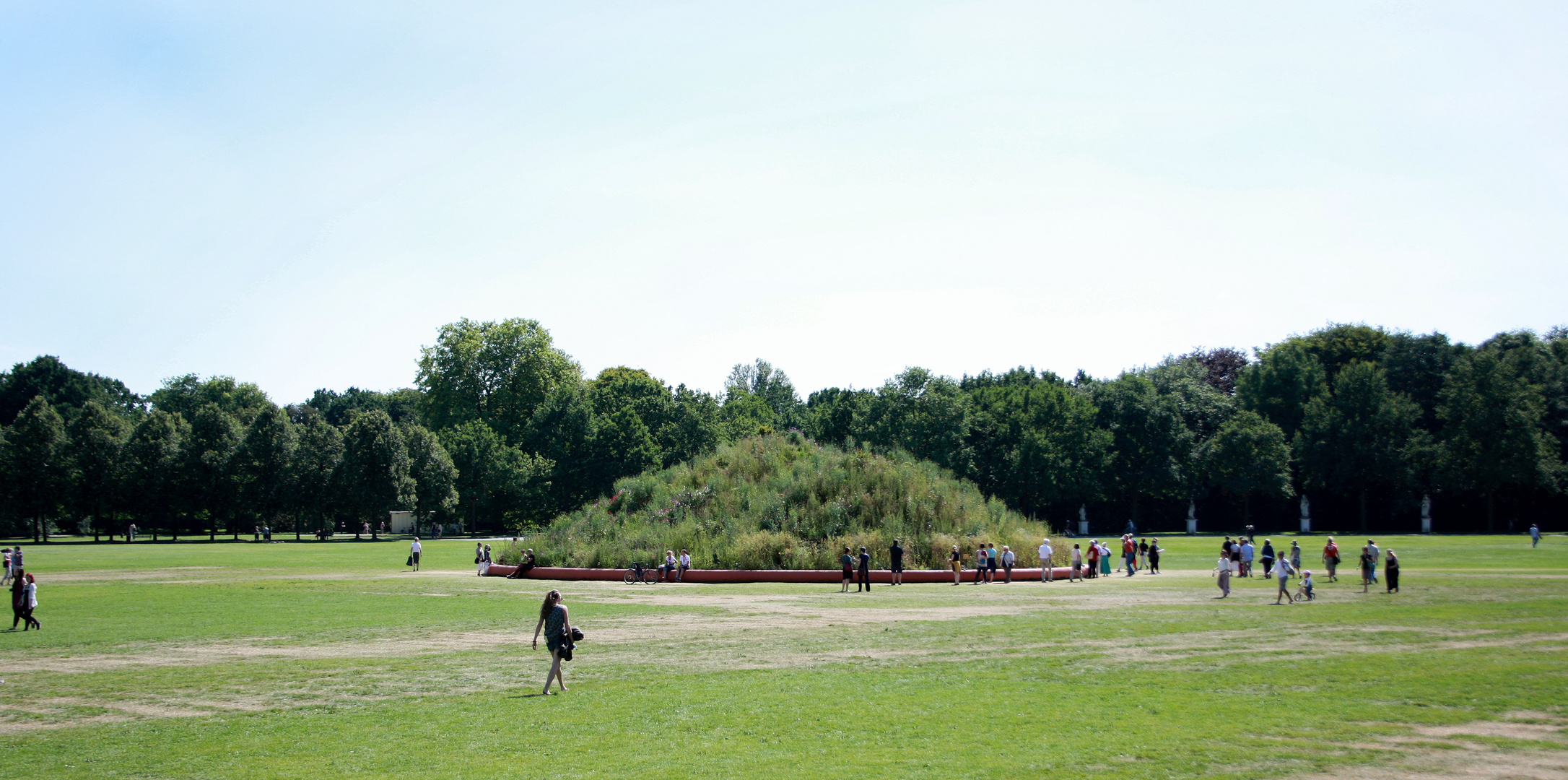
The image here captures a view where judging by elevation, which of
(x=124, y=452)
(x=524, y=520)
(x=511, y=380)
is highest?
(x=511, y=380)

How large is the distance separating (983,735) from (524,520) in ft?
322

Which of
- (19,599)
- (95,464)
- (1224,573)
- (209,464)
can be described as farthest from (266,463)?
(1224,573)

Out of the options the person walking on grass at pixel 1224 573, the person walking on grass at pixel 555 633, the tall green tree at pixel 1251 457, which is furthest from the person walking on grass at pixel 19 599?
the tall green tree at pixel 1251 457

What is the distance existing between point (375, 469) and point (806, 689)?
89.7 meters

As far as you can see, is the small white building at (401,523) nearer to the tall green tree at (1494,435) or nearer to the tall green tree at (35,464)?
the tall green tree at (35,464)

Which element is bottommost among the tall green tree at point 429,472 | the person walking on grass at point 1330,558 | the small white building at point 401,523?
the small white building at point 401,523

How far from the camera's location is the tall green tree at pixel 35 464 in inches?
3625

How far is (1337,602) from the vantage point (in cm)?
2866

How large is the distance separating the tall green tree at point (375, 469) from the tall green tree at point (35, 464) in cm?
2379

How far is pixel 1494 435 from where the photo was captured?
8500 cm

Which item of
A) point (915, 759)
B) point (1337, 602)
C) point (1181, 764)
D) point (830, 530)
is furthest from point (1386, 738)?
point (830, 530)

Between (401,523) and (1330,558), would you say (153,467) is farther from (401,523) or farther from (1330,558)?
(1330,558)

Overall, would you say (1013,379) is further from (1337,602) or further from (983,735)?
(983,735)

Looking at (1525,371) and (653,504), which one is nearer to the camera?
(653,504)
